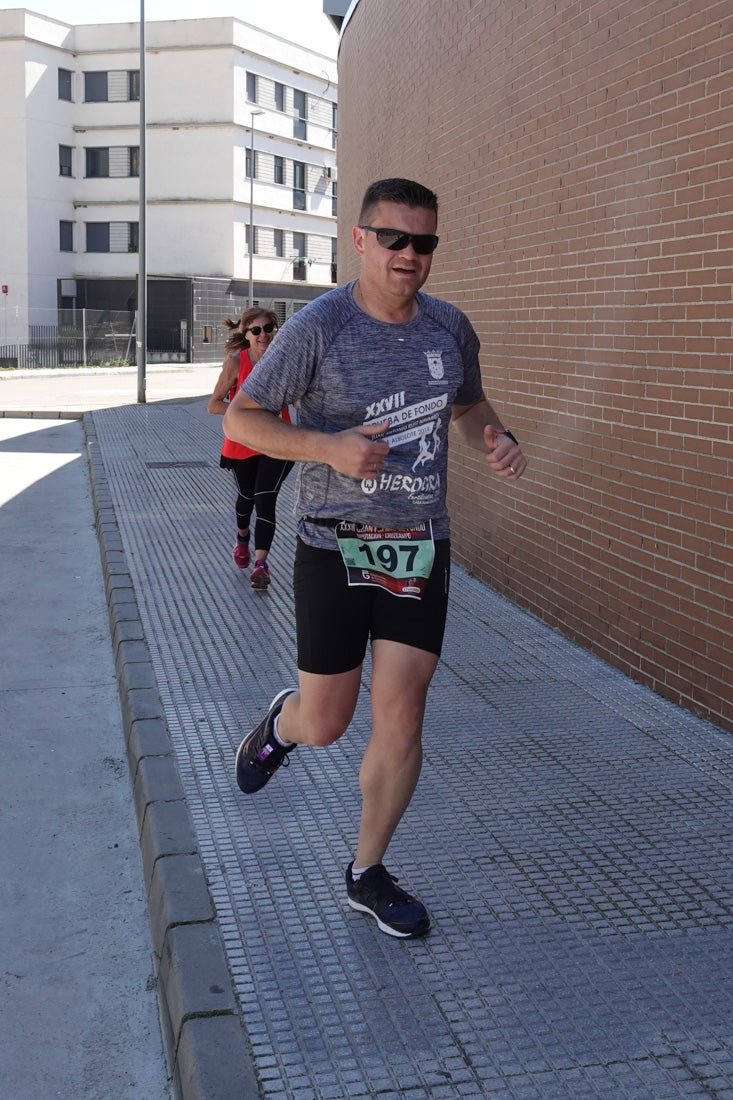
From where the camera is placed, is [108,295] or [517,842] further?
[108,295]

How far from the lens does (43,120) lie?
2164 inches

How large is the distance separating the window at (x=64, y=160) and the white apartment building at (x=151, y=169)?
0.20 ft

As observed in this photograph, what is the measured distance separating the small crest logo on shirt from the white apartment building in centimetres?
5058

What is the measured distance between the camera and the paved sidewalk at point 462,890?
3.11 meters

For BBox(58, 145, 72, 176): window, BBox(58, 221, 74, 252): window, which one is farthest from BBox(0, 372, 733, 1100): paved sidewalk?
BBox(58, 145, 72, 176): window

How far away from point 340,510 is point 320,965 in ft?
3.99

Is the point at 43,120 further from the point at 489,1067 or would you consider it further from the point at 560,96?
the point at 489,1067

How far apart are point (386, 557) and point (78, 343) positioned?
160 ft

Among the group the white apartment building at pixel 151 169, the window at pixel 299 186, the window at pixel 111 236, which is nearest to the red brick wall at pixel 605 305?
the white apartment building at pixel 151 169

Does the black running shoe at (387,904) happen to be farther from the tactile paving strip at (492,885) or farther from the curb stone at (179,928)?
the curb stone at (179,928)

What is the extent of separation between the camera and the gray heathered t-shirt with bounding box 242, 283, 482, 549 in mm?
3631

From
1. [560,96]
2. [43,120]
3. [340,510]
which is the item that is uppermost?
[43,120]

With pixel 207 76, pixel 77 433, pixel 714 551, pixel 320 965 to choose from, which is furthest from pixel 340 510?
pixel 207 76

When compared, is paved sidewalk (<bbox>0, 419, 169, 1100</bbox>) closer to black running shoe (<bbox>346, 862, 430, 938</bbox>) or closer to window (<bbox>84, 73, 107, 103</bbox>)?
black running shoe (<bbox>346, 862, 430, 938</bbox>)
